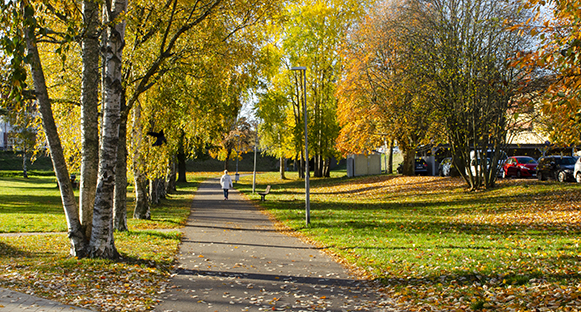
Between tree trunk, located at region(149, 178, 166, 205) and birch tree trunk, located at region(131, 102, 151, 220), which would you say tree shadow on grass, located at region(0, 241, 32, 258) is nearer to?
birch tree trunk, located at region(131, 102, 151, 220)

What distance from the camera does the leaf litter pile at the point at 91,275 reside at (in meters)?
6.69

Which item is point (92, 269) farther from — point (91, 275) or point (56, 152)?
point (56, 152)

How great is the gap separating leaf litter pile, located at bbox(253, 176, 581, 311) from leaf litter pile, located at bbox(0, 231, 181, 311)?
3953 mm

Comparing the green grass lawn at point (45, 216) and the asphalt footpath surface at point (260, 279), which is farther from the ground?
the green grass lawn at point (45, 216)

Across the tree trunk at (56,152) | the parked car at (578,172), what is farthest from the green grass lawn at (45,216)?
the parked car at (578,172)

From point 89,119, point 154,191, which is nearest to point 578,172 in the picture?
point 154,191

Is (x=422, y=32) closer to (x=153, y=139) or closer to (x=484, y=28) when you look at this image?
(x=484, y=28)

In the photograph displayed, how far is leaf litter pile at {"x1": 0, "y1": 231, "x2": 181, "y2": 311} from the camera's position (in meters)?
6.69

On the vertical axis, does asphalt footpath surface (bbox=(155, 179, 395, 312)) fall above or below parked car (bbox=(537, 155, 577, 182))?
below

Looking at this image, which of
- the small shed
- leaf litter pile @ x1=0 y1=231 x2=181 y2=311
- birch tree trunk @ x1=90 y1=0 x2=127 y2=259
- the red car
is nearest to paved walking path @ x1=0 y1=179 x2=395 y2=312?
leaf litter pile @ x1=0 y1=231 x2=181 y2=311

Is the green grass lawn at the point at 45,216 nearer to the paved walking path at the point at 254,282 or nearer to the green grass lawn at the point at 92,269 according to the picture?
the green grass lawn at the point at 92,269

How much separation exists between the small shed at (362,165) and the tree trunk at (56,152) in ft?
116

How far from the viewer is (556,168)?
82.5 feet

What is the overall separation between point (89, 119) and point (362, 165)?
121ft
